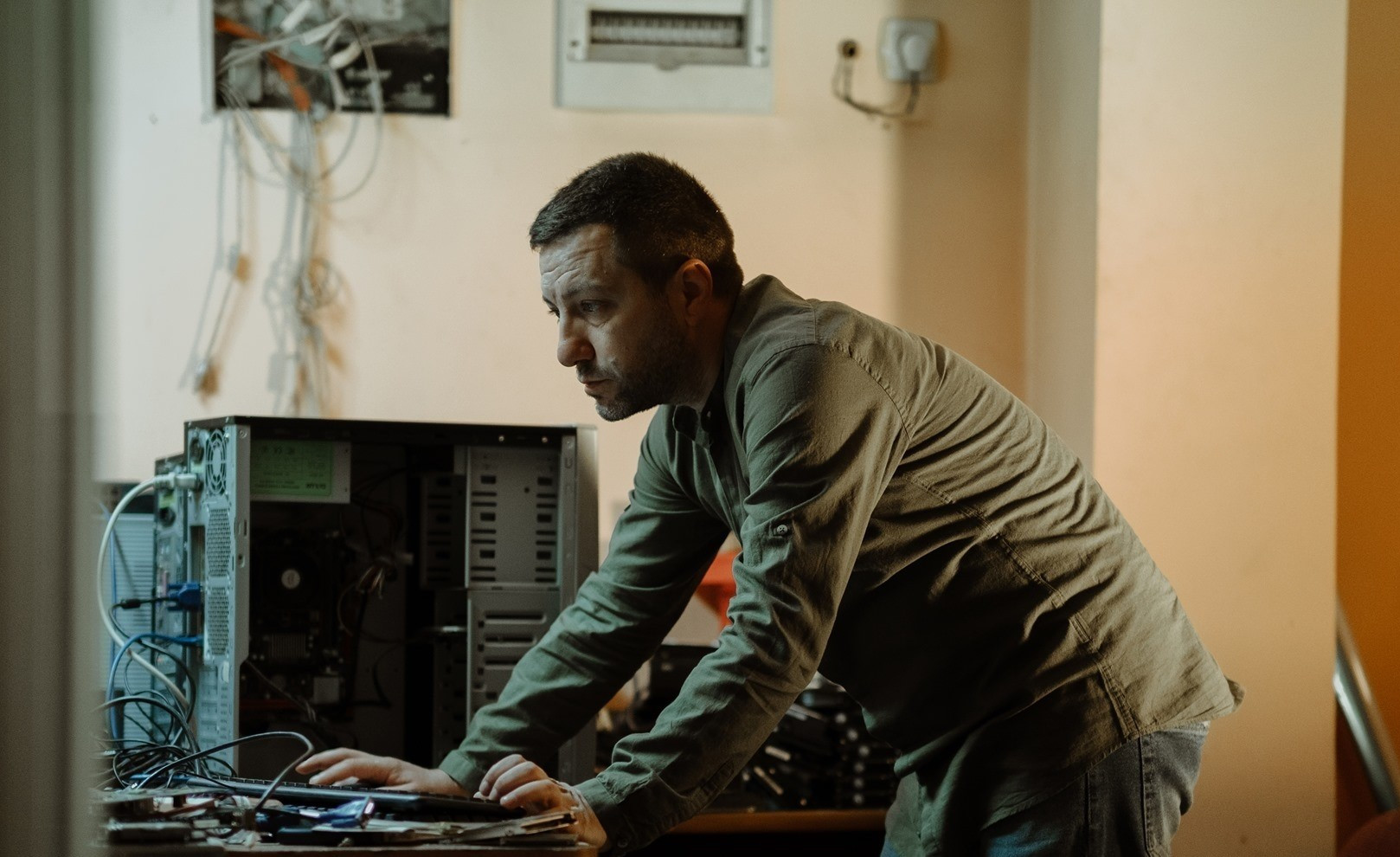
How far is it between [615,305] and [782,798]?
0.94 meters

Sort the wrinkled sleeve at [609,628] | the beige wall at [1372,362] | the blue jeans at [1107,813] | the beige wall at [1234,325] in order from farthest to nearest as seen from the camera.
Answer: the beige wall at [1372,362] < the beige wall at [1234,325] < the wrinkled sleeve at [609,628] < the blue jeans at [1107,813]

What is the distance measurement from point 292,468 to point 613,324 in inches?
21.0

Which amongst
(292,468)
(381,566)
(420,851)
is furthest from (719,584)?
(420,851)

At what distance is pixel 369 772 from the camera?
1.20 metres

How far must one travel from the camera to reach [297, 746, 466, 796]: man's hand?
3.83 ft

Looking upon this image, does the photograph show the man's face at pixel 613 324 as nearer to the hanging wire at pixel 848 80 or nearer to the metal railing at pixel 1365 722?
the hanging wire at pixel 848 80

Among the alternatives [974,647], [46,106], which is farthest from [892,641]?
[46,106]

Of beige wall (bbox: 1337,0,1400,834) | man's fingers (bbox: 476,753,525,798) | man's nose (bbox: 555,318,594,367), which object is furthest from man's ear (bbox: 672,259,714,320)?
beige wall (bbox: 1337,0,1400,834)

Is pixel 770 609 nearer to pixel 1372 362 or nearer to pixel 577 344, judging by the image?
pixel 577 344

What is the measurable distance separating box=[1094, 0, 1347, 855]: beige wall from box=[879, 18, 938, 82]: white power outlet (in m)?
0.39

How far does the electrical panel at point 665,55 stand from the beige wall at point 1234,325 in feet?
2.23

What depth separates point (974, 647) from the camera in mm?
1303

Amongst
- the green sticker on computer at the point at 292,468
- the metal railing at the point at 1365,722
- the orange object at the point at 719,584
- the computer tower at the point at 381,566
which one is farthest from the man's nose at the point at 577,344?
the metal railing at the point at 1365,722

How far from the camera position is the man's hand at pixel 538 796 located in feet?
3.32
